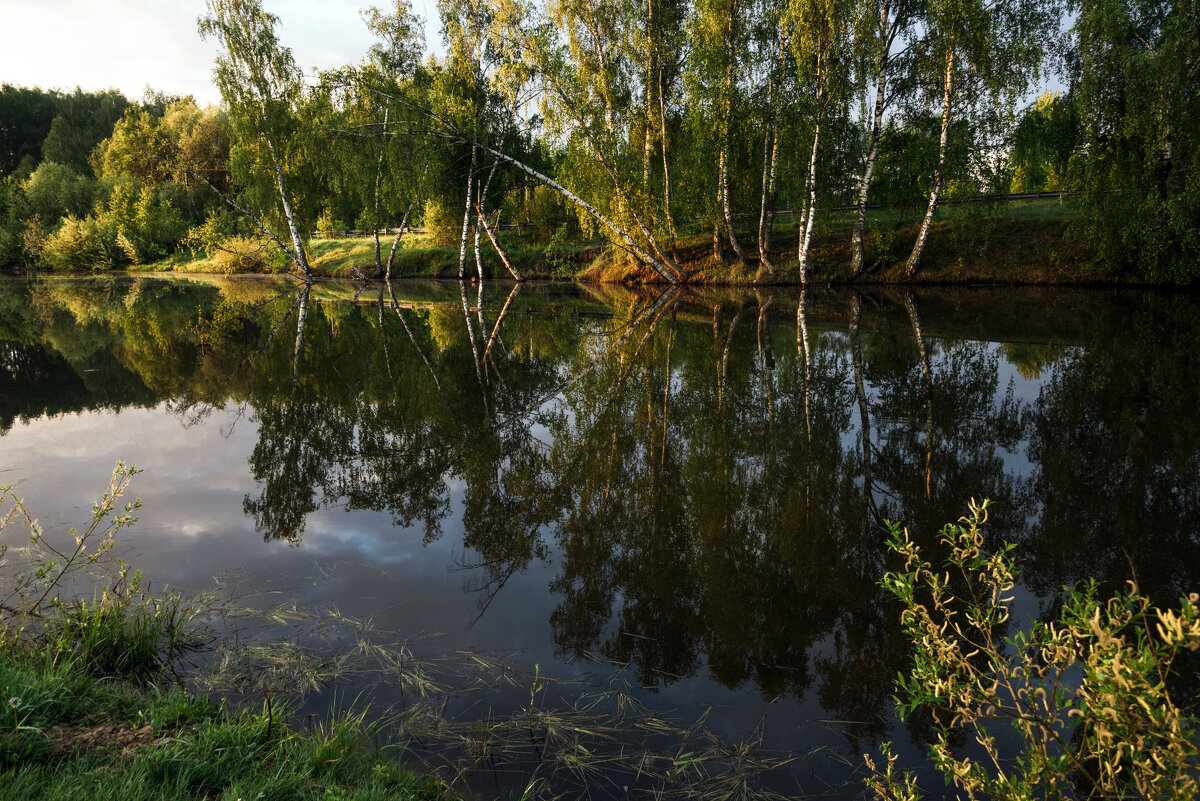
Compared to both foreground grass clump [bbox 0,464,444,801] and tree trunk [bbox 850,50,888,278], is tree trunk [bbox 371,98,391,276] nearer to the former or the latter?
tree trunk [bbox 850,50,888,278]

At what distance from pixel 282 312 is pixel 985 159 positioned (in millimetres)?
28674

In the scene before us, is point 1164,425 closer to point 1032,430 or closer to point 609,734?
point 1032,430

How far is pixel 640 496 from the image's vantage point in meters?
6.75

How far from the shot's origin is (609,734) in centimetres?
340

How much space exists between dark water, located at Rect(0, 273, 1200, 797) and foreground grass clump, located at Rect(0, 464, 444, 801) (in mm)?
517

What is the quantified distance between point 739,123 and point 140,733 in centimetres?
2968

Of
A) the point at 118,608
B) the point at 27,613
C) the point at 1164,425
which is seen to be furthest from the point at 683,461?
the point at 1164,425

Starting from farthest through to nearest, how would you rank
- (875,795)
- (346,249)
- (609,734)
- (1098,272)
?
(346,249)
(1098,272)
(609,734)
(875,795)

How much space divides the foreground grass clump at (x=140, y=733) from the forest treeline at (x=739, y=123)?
74.8 ft

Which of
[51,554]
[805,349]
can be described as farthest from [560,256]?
[51,554]

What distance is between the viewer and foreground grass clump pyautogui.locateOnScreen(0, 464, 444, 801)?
2.72 meters

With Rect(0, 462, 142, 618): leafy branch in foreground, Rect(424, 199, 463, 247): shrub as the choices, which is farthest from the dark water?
Rect(424, 199, 463, 247): shrub

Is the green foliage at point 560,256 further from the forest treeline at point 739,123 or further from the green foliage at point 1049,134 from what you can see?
the green foliage at point 1049,134

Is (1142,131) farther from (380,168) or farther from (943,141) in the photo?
(380,168)
